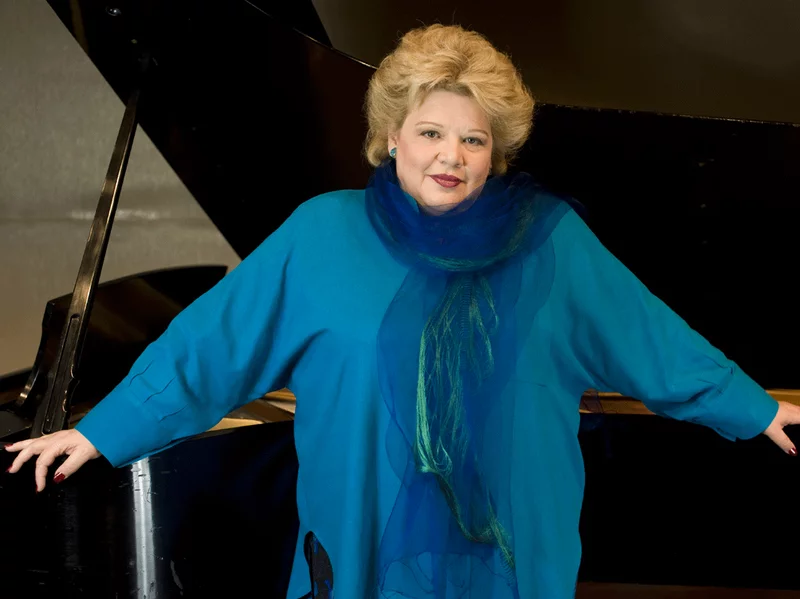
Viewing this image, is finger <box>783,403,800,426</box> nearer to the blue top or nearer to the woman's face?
the blue top

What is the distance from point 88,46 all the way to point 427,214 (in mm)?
1138

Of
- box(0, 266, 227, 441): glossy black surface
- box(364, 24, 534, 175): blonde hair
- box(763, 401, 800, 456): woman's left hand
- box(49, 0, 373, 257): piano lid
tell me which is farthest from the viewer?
box(0, 266, 227, 441): glossy black surface

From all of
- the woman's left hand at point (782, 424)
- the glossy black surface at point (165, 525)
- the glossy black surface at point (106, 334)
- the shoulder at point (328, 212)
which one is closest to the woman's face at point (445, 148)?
the shoulder at point (328, 212)

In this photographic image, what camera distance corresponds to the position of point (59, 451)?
1490 mm

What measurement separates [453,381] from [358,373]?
0.49 ft

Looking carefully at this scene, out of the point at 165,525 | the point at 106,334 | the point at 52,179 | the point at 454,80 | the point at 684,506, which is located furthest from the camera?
the point at 52,179

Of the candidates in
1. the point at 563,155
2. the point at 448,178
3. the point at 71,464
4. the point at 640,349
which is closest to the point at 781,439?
the point at 640,349

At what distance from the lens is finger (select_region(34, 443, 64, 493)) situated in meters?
1.47

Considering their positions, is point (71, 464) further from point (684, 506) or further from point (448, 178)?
point (684, 506)

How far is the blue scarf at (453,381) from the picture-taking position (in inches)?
57.2

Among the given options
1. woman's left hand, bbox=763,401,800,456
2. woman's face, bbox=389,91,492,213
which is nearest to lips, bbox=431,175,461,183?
woman's face, bbox=389,91,492,213

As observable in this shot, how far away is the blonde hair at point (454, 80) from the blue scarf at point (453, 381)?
0.11 meters

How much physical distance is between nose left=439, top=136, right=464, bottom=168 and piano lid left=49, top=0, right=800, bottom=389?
75 cm

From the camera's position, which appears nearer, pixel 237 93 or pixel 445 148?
pixel 445 148
